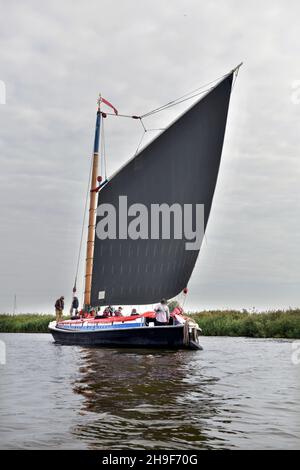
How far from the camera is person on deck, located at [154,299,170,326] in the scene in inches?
1059

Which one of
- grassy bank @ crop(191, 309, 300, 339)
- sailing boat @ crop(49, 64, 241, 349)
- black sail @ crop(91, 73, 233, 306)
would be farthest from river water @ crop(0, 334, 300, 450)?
grassy bank @ crop(191, 309, 300, 339)

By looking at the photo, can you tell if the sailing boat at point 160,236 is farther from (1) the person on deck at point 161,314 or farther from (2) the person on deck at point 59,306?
(2) the person on deck at point 59,306

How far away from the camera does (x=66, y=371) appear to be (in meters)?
17.5

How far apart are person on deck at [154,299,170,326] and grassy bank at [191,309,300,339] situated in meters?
14.2

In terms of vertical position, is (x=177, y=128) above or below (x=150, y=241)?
above

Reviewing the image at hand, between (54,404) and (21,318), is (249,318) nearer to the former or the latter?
(21,318)

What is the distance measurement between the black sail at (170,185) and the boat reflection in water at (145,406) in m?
10.2

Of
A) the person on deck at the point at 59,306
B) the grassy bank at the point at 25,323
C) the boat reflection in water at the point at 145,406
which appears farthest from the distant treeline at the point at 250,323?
the boat reflection in water at the point at 145,406

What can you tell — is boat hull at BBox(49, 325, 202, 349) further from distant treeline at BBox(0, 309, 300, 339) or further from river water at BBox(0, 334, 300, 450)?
distant treeline at BBox(0, 309, 300, 339)

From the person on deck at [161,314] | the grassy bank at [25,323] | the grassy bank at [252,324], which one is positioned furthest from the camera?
the grassy bank at [25,323]

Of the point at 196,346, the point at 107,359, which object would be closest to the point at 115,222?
the point at 196,346

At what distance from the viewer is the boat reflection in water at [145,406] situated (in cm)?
793

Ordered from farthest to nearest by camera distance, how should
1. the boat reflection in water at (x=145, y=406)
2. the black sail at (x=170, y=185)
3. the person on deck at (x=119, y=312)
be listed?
the person on deck at (x=119, y=312) → the black sail at (x=170, y=185) → the boat reflection in water at (x=145, y=406)
